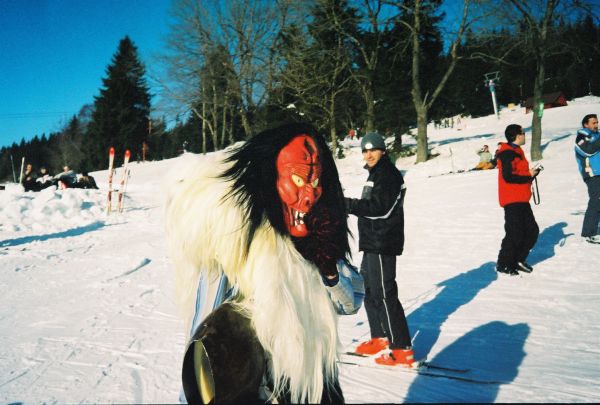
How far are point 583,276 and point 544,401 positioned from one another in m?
3.36

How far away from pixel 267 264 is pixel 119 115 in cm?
4707

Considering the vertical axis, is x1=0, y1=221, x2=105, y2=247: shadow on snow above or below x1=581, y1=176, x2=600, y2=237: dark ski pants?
below

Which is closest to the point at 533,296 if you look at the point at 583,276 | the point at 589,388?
the point at 583,276

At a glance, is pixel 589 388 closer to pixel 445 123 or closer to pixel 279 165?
pixel 279 165

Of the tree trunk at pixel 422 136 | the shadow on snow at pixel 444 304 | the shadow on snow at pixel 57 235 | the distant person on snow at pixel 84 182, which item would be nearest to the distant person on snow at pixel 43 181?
the distant person on snow at pixel 84 182

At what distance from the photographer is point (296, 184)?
119cm

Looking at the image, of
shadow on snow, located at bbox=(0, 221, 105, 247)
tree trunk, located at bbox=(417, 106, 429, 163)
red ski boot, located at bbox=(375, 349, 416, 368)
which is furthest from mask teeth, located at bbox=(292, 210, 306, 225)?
tree trunk, located at bbox=(417, 106, 429, 163)

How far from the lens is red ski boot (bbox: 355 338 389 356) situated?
3.39m

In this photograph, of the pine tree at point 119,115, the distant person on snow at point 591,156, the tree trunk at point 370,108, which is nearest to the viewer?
the distant person on snow at point 591,156

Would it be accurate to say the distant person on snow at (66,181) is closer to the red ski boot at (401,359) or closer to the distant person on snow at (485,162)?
the distant person on snow at (485,162)

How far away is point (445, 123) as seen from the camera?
49.0 m

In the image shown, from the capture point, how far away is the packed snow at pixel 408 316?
2.85 metres

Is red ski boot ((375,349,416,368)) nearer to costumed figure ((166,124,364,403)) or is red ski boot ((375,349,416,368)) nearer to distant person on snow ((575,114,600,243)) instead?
costumed figure ((166,124,364,403))

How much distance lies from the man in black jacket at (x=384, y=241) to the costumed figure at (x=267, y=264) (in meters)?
1.90
